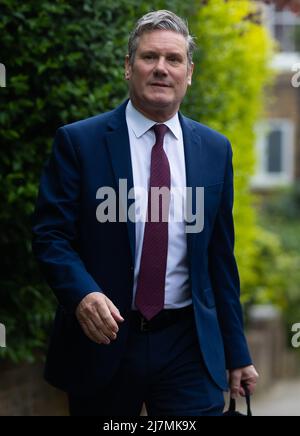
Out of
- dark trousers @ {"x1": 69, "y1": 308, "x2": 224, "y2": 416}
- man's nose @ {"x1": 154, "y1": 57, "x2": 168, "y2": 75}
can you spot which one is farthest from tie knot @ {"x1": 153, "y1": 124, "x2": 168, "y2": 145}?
dark trousers @ {"x1": 69, "y1": 308, "x2": 224, "y2": 416}

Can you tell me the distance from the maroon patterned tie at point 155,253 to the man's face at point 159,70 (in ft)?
0.77

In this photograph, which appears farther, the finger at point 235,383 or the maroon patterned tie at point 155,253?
the finger at point 235,383

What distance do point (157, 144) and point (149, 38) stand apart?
406 mm

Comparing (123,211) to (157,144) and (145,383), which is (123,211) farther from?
(145,383)

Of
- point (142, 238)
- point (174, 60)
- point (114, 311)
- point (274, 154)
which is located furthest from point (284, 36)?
point (114, 311)

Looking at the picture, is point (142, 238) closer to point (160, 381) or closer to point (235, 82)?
point (160, 381)

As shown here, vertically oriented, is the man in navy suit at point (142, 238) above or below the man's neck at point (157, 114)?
below

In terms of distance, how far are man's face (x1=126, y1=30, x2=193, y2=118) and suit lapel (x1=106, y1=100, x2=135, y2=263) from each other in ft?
0.41

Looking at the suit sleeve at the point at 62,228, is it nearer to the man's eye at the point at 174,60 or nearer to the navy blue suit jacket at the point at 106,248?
the navy blue suit jacket at the point at 106,248

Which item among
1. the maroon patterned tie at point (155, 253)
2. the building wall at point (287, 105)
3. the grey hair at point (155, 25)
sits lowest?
the maroon patterned tie at point (155, 253)

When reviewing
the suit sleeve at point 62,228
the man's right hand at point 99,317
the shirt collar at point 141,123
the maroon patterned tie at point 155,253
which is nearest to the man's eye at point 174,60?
the shirt collar at point 141,123

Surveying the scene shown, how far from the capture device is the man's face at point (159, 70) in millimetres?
3629

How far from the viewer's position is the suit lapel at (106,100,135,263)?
354 centimetres
